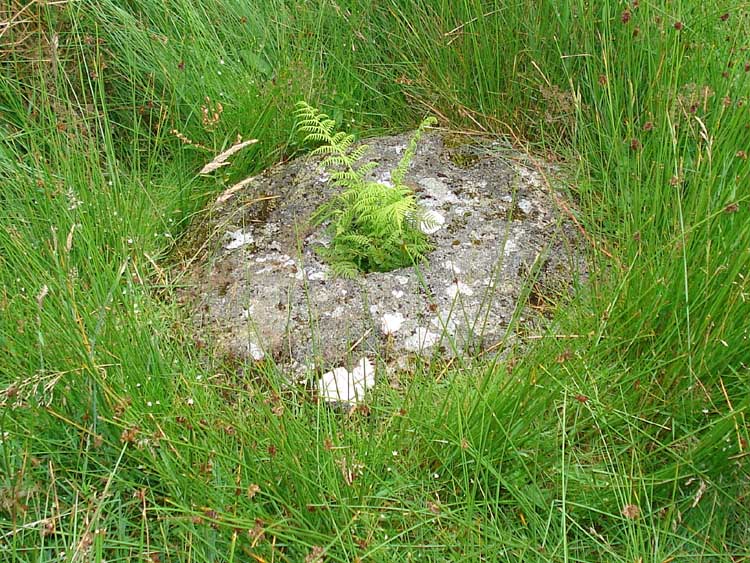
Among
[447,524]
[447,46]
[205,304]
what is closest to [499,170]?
[447,46]

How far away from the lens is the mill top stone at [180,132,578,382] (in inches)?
91.5

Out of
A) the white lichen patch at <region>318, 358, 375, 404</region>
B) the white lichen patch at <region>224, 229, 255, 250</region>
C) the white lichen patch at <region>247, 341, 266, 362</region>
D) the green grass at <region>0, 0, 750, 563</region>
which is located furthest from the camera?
the white lichen patch at <region>224, 229, 255, 250</region>

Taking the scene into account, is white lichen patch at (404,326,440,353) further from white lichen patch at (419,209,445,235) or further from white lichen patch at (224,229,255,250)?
white lichen patch at (224,229,255,250)

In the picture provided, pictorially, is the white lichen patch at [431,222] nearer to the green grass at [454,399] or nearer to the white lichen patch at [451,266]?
the white lichen patch at [451,266]

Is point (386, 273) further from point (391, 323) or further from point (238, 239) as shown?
point (238, 239)

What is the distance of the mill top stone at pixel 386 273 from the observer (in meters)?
2.32

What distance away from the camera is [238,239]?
2.75 meters

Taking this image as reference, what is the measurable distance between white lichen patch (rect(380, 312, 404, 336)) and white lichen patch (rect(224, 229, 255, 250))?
2.14 ft

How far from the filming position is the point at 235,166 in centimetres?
298

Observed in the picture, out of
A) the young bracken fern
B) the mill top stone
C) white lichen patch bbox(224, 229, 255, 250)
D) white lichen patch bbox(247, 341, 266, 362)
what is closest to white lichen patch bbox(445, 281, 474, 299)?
the mill top stone

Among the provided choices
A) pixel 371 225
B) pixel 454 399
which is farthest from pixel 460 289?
pixel 454 399

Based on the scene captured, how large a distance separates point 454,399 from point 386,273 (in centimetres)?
73

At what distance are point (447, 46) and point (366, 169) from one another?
30.7 inches

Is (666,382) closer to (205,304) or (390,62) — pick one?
(205,304)
